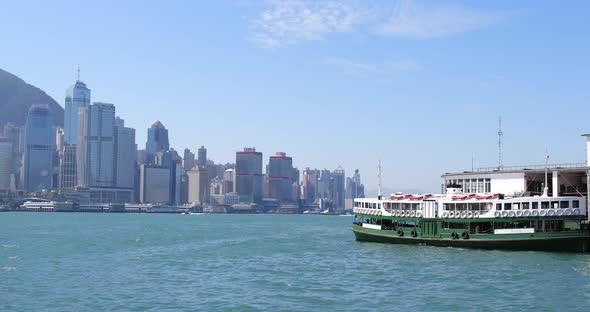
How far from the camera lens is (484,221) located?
61938mm

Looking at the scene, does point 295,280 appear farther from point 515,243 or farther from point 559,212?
point 559,212

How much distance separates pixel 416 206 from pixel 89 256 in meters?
34.6

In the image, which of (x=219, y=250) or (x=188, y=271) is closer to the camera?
(x=188, y=271)

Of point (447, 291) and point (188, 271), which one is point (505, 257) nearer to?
point (447, 291)

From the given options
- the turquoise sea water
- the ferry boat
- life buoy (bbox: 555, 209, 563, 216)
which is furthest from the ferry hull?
life buoy (bbox: 555, 209, 563, 216)

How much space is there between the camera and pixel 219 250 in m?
72.1

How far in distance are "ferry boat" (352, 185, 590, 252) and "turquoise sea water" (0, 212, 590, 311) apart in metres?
1.19

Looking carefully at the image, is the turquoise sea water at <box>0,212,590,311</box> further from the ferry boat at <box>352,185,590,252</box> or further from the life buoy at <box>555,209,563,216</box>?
the life buoy at <box>555,209,563,216</box>

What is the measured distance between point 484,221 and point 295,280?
23.6 metres

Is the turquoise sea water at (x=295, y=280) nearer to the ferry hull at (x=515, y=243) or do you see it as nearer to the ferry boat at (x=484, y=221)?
the ferry hull at (x=515, y=243)

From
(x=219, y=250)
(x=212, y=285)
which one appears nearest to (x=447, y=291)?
(x=212, y=285)

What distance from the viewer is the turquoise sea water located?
38188 millimetres

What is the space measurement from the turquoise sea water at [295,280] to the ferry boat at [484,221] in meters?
1.19

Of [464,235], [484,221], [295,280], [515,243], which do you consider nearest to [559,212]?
[515,243]
